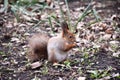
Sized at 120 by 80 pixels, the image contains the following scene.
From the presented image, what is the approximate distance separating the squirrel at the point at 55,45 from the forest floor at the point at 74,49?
10 cm

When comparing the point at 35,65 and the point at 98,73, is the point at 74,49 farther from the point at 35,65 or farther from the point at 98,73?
the point at 98,73

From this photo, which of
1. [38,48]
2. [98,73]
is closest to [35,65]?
[38,48]

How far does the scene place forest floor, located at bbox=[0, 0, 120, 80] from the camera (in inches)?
166

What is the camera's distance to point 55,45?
435 centimetres

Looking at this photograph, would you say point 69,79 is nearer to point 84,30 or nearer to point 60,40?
point 60,40

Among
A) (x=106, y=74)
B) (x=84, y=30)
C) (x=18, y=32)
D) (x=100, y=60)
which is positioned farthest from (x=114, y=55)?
(x=18, y=32)

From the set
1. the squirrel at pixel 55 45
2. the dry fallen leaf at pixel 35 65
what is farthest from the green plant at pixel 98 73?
the dry fallen leaf at pixel 35 65

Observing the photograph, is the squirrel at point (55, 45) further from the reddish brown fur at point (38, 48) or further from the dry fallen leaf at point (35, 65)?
the dry fallen leaf at point (35, 65)

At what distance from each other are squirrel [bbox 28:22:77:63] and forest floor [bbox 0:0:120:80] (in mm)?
103

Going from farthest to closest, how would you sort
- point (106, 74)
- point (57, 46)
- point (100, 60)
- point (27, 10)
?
point (27, 10) < point (100, 60) < point (57, 46) < point (106, 74)

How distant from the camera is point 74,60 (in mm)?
4660

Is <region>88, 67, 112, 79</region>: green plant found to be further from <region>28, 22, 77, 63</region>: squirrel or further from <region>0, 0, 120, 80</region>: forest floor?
<region>28, 22, 77, 63</region>: squirrel

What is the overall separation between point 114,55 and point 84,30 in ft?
4.61

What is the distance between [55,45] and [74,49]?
850 millimetres
